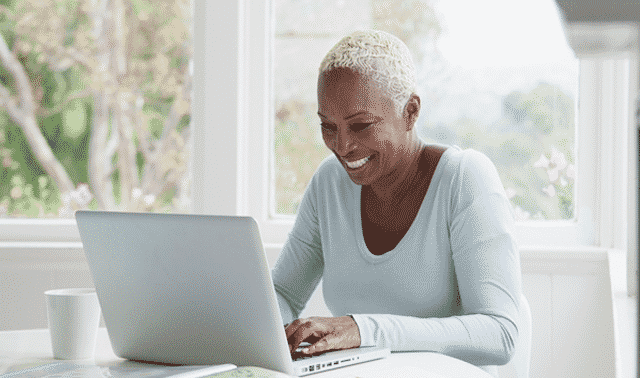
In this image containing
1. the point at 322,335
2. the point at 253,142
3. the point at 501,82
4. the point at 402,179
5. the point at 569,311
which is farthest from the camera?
the point at 253,142

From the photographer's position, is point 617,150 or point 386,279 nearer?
point 386,279

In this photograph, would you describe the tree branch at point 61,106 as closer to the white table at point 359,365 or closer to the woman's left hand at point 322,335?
the white table at point 359,365

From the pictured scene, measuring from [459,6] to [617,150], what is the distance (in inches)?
24.9

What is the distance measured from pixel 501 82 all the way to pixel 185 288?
4.93 feet

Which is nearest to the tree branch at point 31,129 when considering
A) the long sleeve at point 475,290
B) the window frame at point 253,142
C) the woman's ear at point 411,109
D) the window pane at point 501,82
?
the window frame at point 253,142

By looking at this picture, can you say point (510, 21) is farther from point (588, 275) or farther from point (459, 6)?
point (588, 275)

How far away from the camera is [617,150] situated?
2.03 meters

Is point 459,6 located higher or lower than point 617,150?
higher

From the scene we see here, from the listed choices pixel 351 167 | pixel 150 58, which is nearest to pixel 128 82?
pixel 150 58

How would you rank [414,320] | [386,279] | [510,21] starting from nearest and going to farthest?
[414,320] → [386,279] → [510,21]

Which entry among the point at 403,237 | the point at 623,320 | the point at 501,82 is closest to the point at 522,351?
the point at 623,320

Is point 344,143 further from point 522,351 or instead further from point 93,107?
point 93,107

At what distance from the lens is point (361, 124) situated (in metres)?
1.34

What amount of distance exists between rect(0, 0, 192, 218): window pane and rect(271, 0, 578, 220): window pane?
609mm
